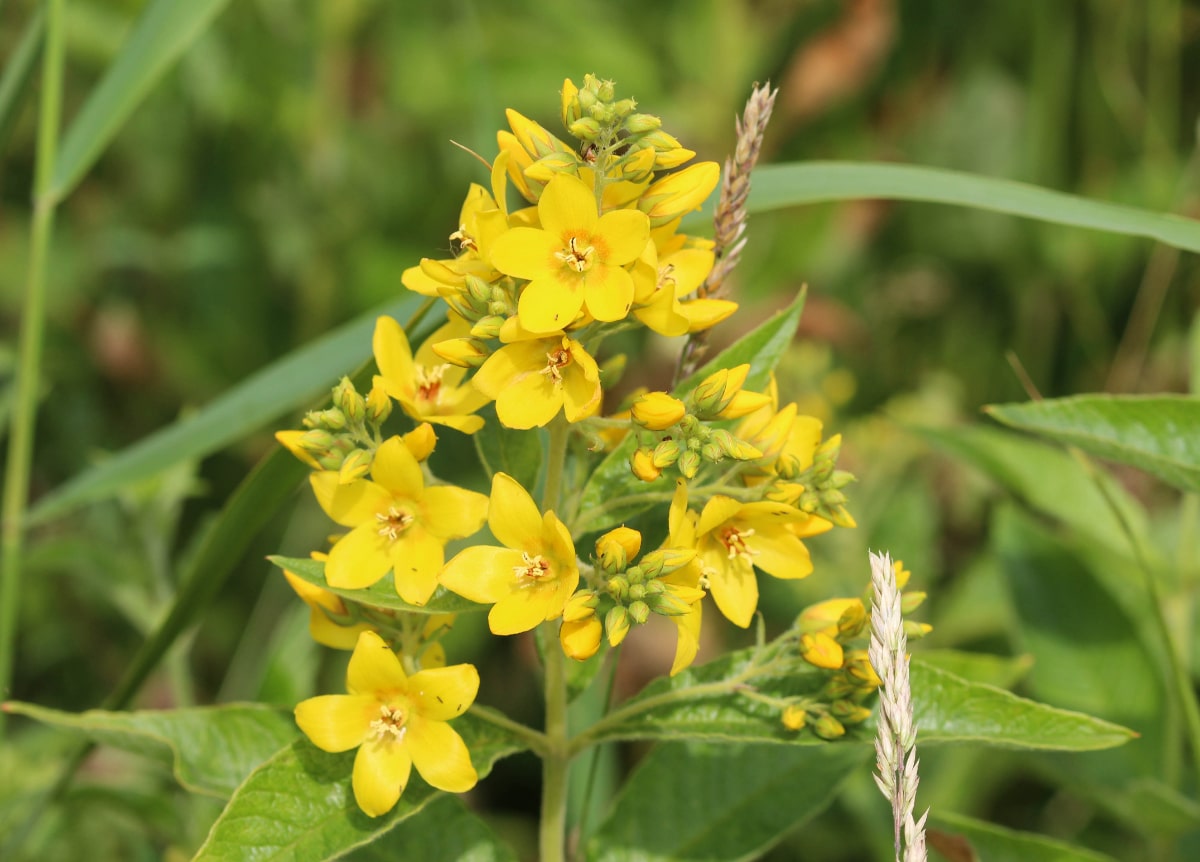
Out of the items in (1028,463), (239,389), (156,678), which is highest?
(239,389)

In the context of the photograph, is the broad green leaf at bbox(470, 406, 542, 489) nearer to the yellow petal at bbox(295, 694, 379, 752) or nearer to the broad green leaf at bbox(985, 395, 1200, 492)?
the yellow petal at bbox(295, 694, 379, 752)

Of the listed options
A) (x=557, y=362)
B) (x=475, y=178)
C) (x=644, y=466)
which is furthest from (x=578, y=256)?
(x=475, y=178)

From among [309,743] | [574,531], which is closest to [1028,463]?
[574,531]

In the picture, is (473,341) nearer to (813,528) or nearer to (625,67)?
(813,528)

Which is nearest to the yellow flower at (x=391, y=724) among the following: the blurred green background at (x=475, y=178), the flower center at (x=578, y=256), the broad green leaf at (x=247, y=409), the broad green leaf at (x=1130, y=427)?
the flower center at (x=578, y=256)

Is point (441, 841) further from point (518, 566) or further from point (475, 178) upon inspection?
point (475, 178)

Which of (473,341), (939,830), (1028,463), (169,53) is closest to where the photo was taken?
(473,341)

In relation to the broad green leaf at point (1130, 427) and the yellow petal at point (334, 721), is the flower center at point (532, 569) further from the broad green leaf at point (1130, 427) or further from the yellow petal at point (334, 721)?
the broad green leaf at point (1130, 427)

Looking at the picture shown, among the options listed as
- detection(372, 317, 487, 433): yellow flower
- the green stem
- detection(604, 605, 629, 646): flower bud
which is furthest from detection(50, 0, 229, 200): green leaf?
detection(604, 605, 629, 646): flower bud
